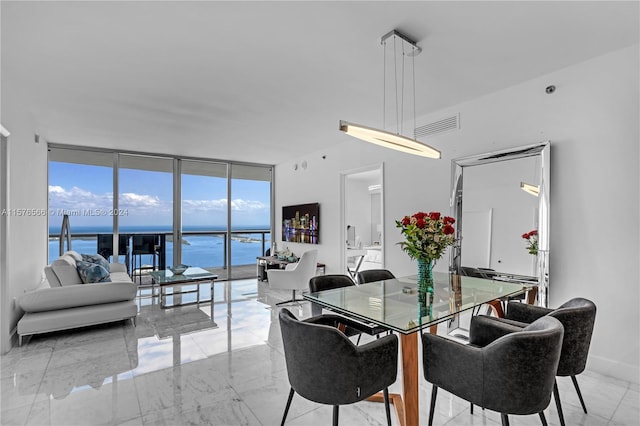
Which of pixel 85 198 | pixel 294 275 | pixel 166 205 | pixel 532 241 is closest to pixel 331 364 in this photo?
pixel 532 241

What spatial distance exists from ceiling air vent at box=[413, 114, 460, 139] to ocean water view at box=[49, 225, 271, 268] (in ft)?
15.2

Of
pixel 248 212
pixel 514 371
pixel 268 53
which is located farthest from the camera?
pixel 248 212

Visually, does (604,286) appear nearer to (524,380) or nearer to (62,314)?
(524,380)

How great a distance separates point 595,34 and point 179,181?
6495mm

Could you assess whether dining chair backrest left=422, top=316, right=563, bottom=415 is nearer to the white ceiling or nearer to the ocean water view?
the white ceiling

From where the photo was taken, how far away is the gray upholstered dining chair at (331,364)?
155 cm

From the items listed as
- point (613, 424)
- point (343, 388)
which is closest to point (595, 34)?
point (613, 424)

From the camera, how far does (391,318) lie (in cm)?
179

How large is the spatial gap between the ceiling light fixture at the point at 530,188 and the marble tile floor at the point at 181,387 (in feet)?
5.20

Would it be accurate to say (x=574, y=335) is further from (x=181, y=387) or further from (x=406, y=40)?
(x=181, y=387)

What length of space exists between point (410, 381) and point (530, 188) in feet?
7.67

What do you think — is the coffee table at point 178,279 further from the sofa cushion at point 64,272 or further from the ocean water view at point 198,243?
the ocean water view at point 198,243

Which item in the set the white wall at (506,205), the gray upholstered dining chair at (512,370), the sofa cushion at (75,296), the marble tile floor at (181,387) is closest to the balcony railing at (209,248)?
the sofa cushion at (75,296)

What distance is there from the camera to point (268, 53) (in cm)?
256
